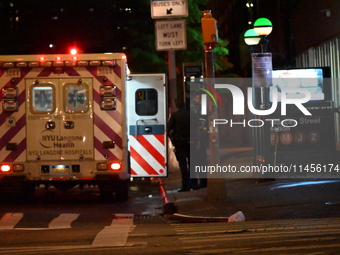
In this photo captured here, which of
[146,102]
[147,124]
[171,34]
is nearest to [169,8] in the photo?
[171,34]

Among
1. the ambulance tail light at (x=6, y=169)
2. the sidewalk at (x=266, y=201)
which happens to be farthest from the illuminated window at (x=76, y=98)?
the sidewalk at (x=266, y=201)

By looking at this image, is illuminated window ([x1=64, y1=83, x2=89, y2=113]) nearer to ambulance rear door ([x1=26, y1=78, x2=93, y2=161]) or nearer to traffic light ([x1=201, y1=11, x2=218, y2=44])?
ambulance rear door ([x1=26, y1=78, x2=93, y2=161])

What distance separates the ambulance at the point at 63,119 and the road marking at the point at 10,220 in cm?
122

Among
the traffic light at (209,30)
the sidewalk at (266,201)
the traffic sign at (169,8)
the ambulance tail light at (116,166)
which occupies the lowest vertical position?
the sidewalk at (266,201)

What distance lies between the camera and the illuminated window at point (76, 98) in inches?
505

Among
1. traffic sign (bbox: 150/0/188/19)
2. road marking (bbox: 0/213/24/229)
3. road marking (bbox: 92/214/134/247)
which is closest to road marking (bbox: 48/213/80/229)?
road marking (bbox: 0/213/24/229)

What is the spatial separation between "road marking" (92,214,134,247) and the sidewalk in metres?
1.02

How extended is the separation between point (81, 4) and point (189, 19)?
966 cm

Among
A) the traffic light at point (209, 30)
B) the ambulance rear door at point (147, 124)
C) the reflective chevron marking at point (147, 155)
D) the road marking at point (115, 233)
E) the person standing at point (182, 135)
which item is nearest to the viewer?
the road marking at point (115, 233)

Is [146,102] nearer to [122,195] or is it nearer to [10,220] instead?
[122,195]

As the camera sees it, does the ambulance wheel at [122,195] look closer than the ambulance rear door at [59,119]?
No

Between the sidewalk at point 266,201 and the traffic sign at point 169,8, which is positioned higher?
the traffic sign at point 169,8

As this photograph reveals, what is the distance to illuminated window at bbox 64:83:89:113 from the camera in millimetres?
12828

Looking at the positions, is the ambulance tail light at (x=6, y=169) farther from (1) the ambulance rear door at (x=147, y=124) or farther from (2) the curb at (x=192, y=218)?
(2) the curb at (x=192, y=218)
